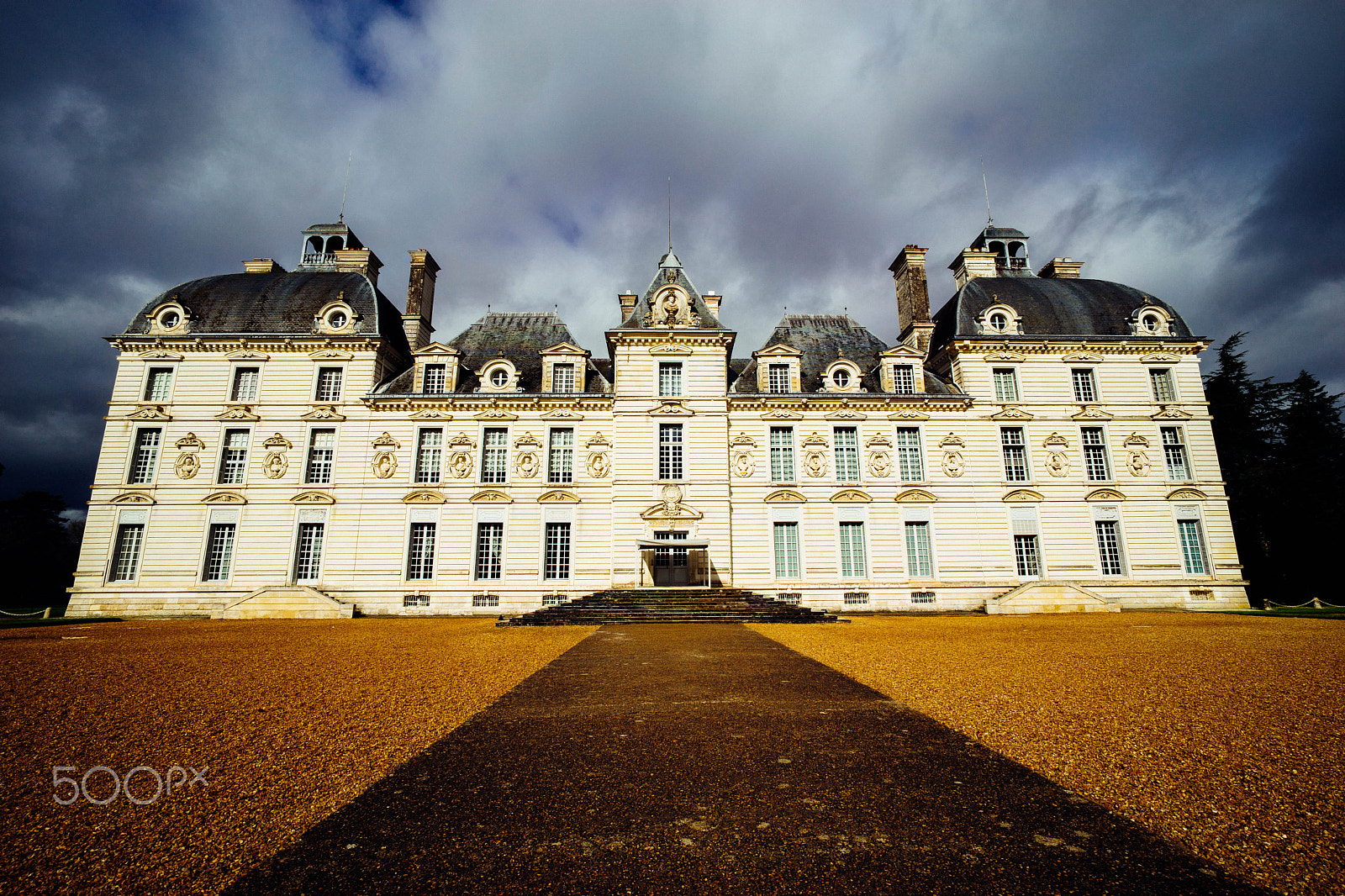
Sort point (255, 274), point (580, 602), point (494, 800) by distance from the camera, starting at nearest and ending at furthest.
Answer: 1. point (494, 800)
2. point (580, 602)
3. point (255, 274)

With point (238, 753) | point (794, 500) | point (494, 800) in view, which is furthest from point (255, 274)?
point (494, 800)

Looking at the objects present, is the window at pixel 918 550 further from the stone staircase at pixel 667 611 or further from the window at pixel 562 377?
the window at pixel 562 377

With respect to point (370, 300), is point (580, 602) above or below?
below

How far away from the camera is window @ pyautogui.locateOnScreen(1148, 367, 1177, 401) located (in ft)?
83.3

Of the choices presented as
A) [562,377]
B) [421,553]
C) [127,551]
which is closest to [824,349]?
[562,377]


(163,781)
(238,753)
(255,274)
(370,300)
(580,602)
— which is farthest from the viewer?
(255,274)

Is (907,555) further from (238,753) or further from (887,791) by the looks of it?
(238,753)

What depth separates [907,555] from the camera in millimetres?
23281

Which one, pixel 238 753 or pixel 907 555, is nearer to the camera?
pixel 238 753

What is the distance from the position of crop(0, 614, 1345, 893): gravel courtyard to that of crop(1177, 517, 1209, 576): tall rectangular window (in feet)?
42.6

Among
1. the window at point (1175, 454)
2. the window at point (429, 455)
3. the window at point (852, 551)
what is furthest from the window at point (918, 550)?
the window at point (429, 455)

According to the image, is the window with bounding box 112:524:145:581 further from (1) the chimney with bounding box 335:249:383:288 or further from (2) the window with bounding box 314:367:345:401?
(1) the chimney with bounding box 335:249:383:288

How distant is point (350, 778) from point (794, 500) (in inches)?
812

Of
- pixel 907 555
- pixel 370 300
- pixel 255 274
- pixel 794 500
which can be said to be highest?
pixel 255 274
